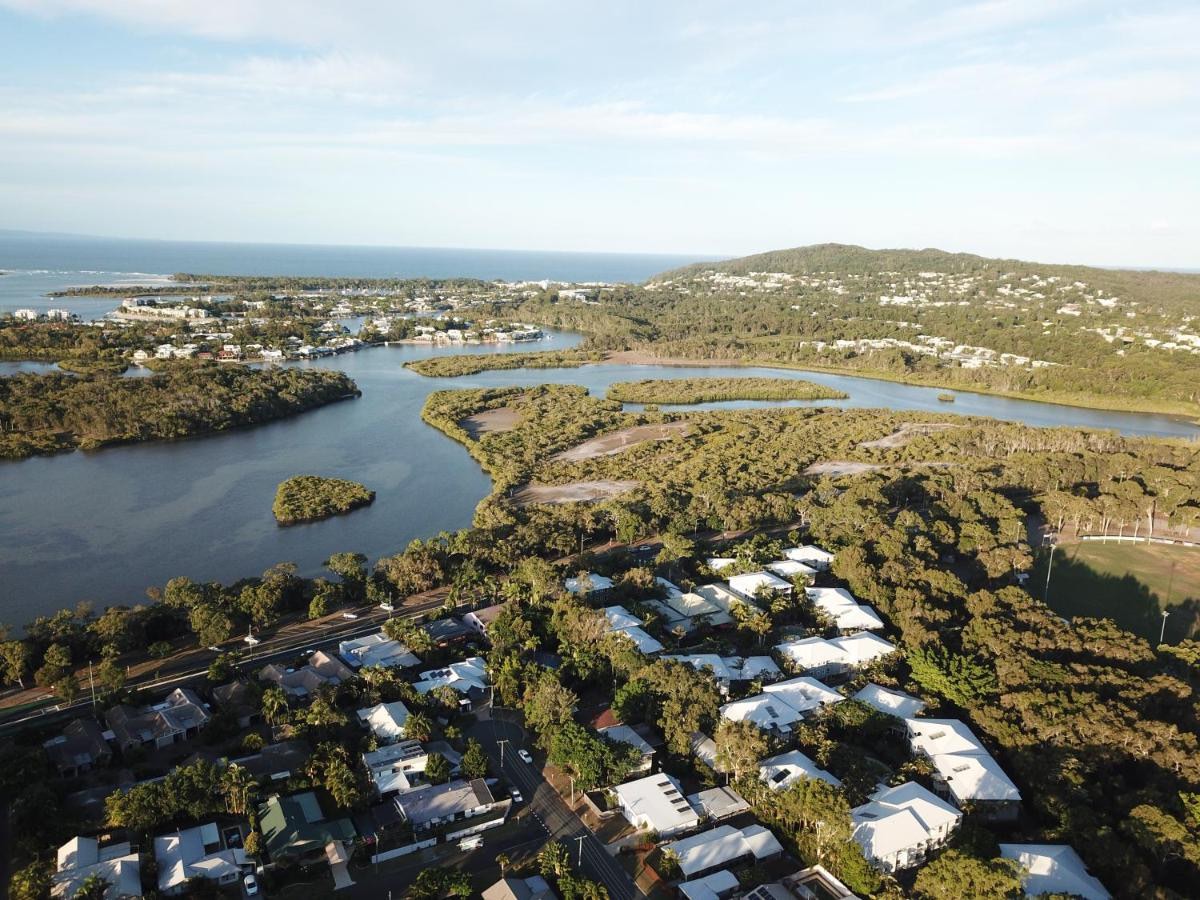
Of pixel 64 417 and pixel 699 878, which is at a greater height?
pixel 64 417

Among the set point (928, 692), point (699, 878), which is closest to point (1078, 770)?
point (928, 692)

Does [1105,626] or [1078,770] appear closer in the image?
[1078,770]

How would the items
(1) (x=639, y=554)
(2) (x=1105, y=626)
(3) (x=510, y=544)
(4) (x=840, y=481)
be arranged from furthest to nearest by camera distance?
(4) (x=840, y=481), (1) (x=639, y=554), (3) (x=510, y=544), (2) (x=1105, y=626)

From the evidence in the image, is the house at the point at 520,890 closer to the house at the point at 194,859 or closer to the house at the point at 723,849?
the house at the point at 723,849

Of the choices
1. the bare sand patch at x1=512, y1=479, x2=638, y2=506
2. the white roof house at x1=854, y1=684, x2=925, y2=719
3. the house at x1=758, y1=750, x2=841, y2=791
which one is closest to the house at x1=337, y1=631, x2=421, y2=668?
the house at x1=758, y1=750, x2=841, y2=791

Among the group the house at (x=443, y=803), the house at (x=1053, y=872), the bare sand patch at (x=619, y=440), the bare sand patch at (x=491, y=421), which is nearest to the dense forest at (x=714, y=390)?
the bare sand patch at (x=619, y=440)

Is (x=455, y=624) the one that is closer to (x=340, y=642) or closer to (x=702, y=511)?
(x=340, y=642)

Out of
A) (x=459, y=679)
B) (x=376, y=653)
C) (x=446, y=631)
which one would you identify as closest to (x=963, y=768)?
(x=459, y=679)
